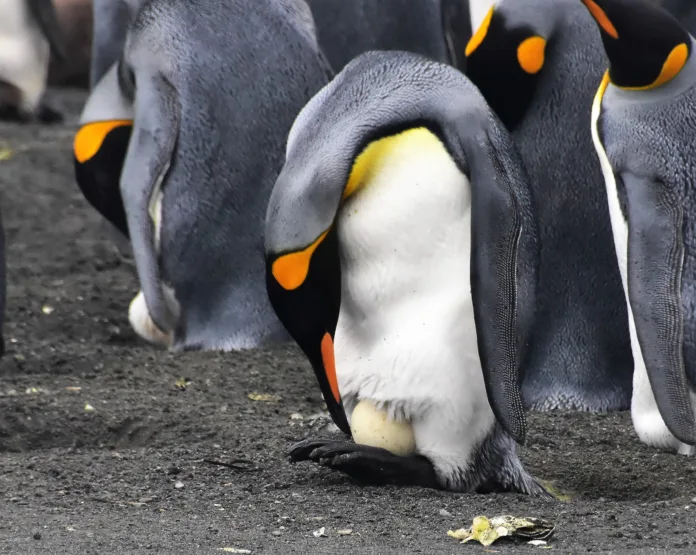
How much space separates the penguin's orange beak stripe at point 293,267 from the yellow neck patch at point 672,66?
3.44 ft

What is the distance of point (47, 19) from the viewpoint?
9.76m

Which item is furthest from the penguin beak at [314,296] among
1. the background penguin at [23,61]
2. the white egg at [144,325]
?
the background penguin at [23,61]

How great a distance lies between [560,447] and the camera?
11.9 ft

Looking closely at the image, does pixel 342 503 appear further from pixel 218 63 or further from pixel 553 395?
pixel 218 63

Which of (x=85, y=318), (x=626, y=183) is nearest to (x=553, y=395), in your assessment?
(x=626, y=183)

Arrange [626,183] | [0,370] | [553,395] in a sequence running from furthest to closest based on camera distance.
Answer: [0,370]
[553,395]
[626,183]

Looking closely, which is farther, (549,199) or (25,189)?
(25,189)

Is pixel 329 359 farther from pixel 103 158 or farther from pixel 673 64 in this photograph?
pixel 103 158

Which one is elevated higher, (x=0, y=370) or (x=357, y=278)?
(x=357, y=278)

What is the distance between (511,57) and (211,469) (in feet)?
4.77

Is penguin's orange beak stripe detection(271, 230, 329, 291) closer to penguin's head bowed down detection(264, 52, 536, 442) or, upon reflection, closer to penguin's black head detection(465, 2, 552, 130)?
penguin's head bowed down detection(264, 52, 536, 442)

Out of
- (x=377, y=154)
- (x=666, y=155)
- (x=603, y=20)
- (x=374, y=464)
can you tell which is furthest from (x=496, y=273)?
(x=603, y=20)

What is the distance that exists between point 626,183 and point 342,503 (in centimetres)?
108

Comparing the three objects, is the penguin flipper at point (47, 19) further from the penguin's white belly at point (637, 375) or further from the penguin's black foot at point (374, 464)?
the penguin's black foot at point (374, 464)
